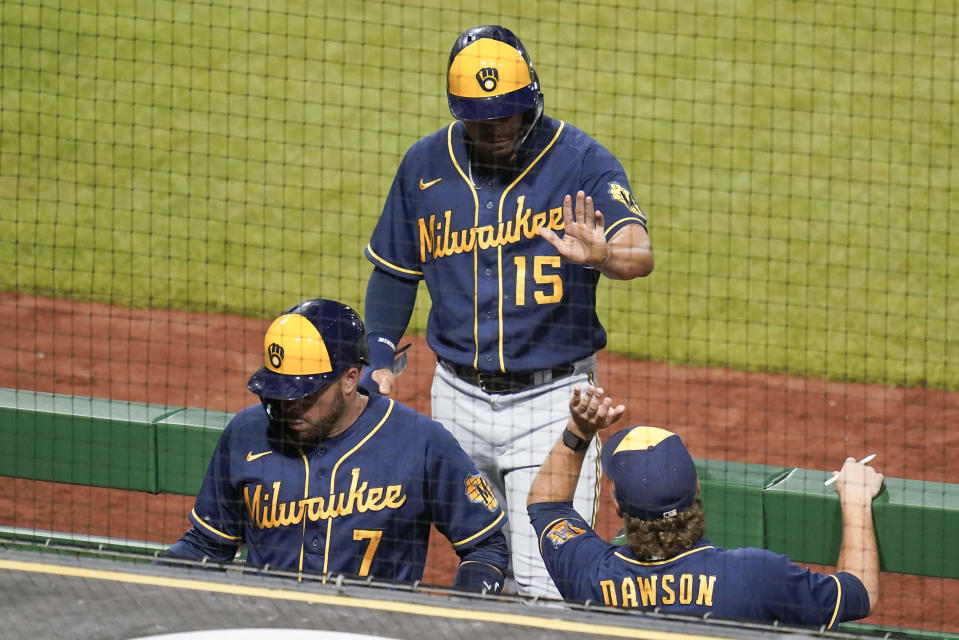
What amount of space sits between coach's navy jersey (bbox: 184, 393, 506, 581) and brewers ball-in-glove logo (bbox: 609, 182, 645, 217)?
3.01ft

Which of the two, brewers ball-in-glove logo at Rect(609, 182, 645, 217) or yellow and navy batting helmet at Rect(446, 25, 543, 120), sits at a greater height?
yellow and navy batting helmet at Rect(446, 25, 543, 120)

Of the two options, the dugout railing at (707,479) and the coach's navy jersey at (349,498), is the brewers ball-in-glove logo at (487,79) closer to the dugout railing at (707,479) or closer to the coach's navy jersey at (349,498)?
the coach's navy jersey at (349,498)

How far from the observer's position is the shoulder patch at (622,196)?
4.27 meters

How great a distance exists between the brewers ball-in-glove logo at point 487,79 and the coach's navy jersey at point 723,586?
149 cm

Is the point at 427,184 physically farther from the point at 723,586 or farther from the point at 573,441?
the point at 723,586

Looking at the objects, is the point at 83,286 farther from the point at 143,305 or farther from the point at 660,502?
the point at 660,502

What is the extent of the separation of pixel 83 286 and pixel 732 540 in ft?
16.5

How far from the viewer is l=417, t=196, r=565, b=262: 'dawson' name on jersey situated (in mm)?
4348

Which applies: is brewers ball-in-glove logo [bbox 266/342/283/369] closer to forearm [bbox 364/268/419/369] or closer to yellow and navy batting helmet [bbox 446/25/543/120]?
forearm [bbox 364/268/419/369]

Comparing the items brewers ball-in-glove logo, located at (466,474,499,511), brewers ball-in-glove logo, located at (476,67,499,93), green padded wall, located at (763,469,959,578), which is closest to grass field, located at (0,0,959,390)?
green padded wall, located at (763,469,959,578)

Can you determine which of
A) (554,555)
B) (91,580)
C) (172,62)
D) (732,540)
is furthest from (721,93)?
(91,580)

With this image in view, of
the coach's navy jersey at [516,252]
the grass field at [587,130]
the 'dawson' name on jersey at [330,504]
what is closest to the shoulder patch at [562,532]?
the 'dawson' name on jersey at [330,504]

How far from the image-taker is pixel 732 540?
4.82 metres

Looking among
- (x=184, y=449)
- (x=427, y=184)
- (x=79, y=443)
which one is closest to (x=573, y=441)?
(x=427, y=184)
